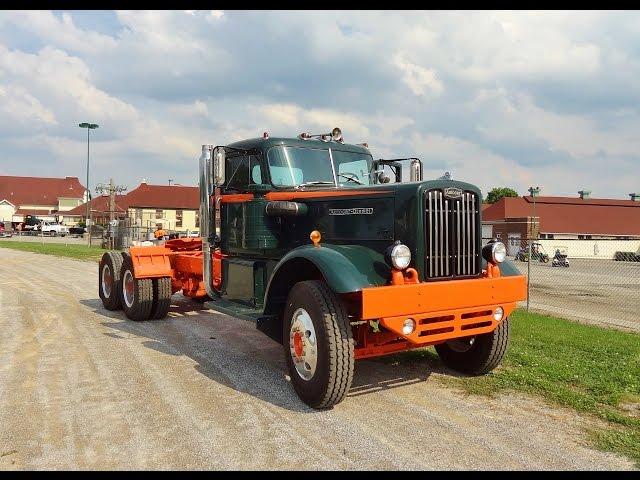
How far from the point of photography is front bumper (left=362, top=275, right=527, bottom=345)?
13.6ft

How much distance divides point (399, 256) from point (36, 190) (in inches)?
Answer: 3888

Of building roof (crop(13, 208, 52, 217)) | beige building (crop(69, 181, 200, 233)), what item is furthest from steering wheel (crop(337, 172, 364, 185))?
building roof (crop(13, 208, 52, 217))

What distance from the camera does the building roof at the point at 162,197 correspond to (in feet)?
205

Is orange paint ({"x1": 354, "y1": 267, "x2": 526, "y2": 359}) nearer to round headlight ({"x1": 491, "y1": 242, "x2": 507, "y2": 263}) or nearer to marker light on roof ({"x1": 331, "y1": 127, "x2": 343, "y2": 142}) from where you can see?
round headlight ({"x1": 491, "y1": 242, "x2": 507, "y2": 263})

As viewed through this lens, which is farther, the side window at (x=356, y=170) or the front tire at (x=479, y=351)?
the side window at (x=356, y=170)

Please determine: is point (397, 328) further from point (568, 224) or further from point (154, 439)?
point (568, 224)

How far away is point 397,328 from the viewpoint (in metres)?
4.22

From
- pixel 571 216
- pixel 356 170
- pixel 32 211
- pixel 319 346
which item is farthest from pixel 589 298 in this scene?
pixel 32 211

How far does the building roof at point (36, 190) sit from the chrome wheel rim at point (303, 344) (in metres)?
93.8

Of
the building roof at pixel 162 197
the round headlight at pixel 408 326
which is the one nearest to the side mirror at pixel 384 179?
the round headlight at pixel 408 326

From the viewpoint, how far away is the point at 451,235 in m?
4.79

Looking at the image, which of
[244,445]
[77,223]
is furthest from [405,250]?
[77,223]

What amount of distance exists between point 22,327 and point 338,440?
593 cm

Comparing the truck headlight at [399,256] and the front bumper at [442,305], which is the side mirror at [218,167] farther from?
the front bumper at [442,305]
